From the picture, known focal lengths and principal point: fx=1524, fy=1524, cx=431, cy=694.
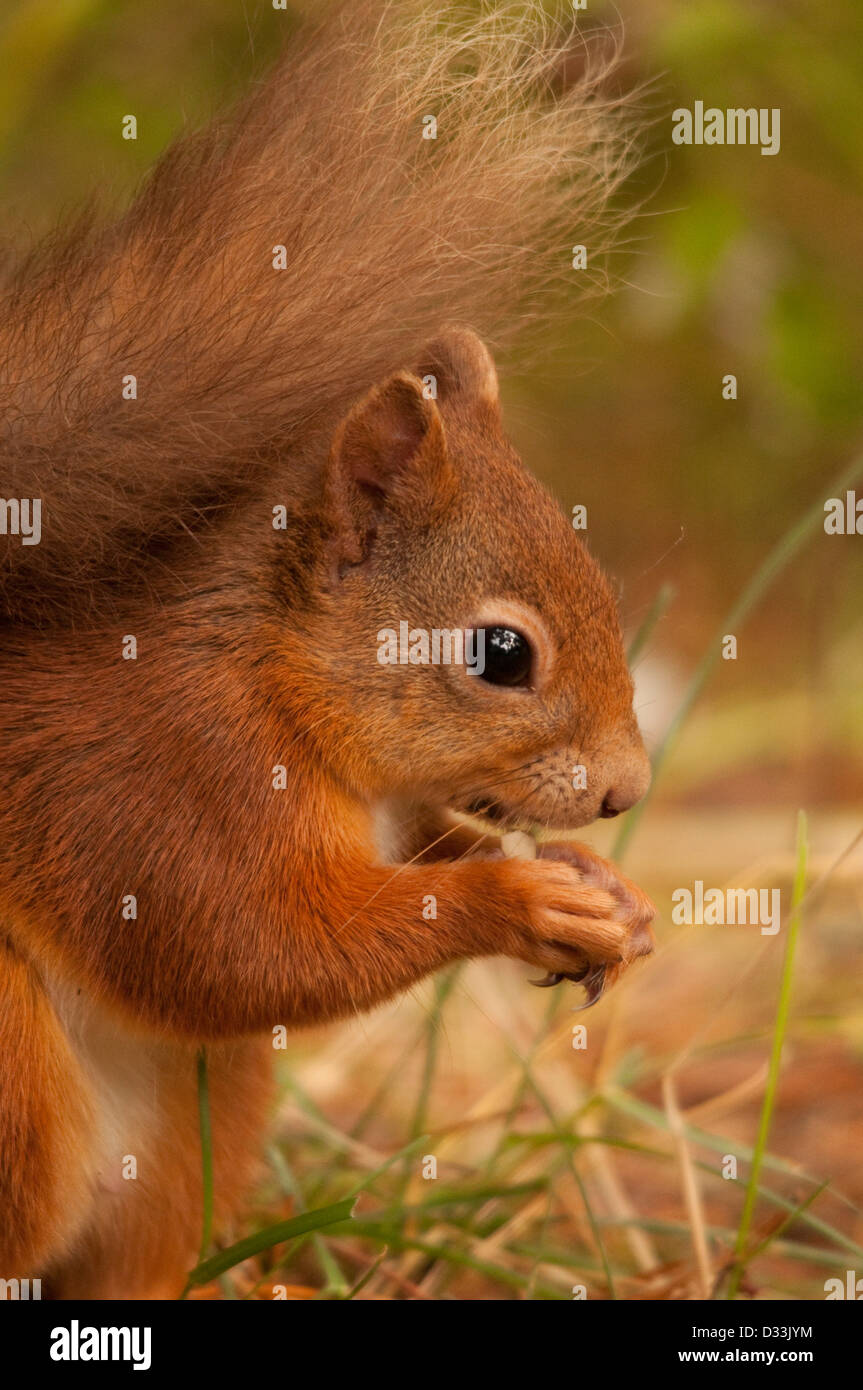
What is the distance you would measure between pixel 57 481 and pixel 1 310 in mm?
207

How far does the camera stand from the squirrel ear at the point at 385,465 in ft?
5.46

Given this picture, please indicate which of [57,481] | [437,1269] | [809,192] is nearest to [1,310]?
[57,481]

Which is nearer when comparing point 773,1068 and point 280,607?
point 280,607

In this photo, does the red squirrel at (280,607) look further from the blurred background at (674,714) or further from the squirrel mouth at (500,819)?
the blurred background at (674,714)

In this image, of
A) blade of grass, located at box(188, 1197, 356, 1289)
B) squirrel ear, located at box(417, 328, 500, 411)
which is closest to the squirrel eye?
squirrel ear, located at box(417, 328, 500, 411)

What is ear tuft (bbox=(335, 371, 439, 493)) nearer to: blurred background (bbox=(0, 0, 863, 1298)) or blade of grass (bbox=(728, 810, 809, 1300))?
blurred background (bbox=(0, 0, 863, 1298))

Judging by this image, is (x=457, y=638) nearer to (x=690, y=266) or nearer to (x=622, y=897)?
(x=622, y=897)

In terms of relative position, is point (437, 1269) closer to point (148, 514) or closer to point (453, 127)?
point (148, 514)

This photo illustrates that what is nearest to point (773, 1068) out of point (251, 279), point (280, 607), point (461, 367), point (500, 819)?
point (500, 819)

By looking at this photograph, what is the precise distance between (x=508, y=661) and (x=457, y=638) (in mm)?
64

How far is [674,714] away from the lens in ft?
10.7

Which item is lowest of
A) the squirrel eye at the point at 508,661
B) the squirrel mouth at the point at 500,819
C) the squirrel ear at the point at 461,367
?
the squirrel mouth at the point at 500,819

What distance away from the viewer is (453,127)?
172cm

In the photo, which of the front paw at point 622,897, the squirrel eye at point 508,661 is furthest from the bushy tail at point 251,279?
the front paw at point 622,897
